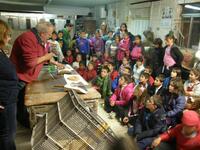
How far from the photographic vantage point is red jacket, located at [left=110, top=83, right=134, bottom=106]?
11.0ft

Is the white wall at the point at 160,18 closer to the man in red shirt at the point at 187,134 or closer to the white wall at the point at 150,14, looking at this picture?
the white wall at the point at 150,14

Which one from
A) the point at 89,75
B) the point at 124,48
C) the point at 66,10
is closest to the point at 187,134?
the point at 89,75

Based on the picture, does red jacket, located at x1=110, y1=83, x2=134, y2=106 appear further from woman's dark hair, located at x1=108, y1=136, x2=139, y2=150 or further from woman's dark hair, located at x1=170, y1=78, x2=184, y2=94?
woman's dark hair, located at x1=108, y1=136, x2=139, y2=150

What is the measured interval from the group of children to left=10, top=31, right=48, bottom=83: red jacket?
4.64 feet

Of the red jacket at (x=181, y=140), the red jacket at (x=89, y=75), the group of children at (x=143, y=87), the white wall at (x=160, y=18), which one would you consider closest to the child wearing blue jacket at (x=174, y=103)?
the group of children at (x=143, y=87)

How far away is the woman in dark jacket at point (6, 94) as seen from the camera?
5.48ft

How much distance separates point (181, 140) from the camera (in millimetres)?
1979

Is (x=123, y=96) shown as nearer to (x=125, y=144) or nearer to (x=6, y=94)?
(x=6, y=94)

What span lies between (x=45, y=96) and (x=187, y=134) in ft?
4.51

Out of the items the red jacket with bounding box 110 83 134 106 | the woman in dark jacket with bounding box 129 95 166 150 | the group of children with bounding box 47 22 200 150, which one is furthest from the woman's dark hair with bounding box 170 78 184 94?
the red jacket with bounding box 110 83 134 106

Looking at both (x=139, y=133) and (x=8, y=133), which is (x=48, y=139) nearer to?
(x=8, y=133)

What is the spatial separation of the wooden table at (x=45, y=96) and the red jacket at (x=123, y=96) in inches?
50.4

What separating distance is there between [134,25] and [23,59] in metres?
5.35

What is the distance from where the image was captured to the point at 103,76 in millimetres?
3975
